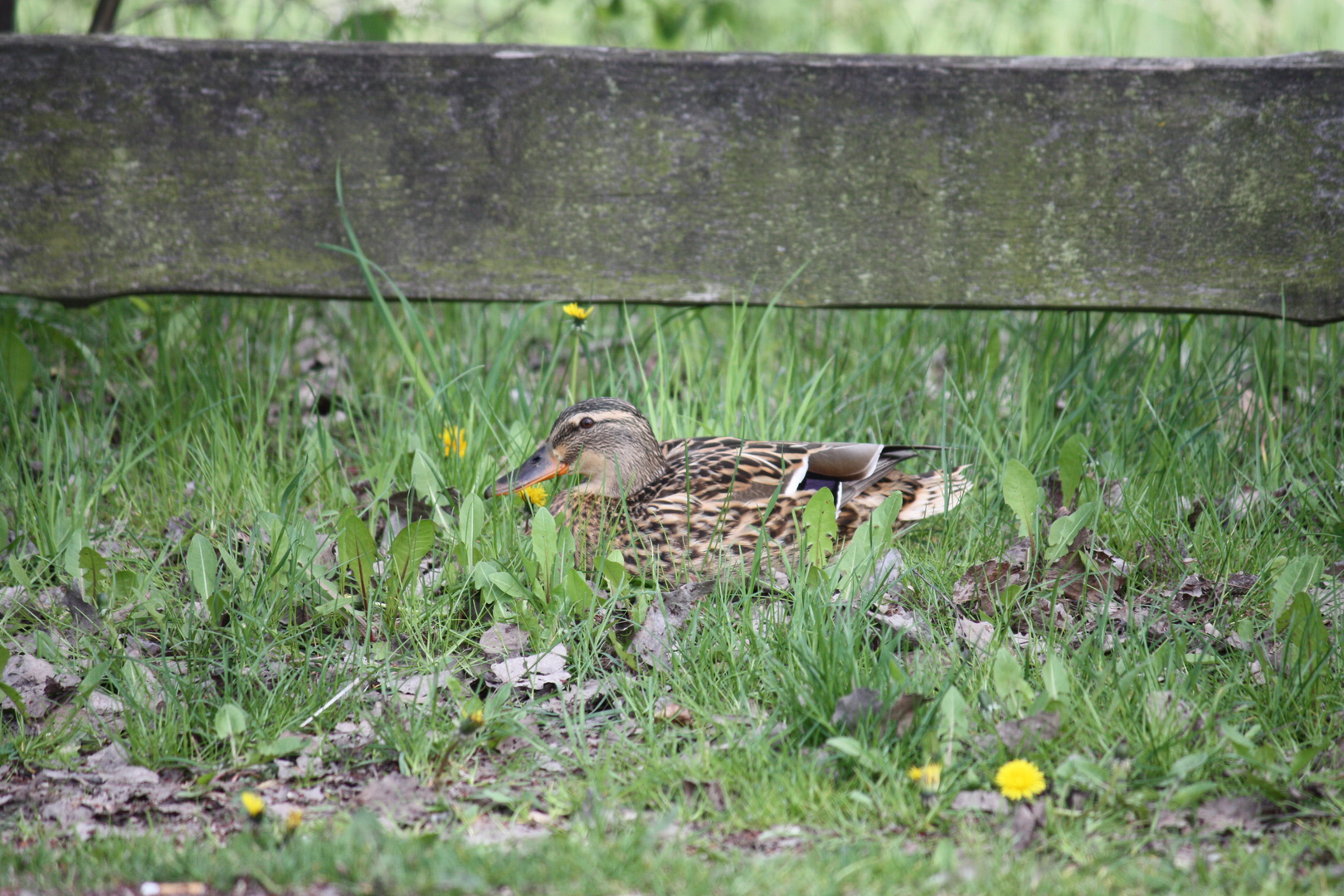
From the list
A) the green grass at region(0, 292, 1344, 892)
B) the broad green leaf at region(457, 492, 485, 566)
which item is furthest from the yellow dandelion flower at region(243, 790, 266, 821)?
the broad green leaf at region(457, 492, 485, 566)

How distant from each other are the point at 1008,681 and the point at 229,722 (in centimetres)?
172

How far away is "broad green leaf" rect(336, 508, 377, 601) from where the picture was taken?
2805 millimetres

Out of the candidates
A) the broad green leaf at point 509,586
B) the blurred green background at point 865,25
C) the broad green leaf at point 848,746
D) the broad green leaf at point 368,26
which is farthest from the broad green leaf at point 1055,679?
the blurred green background at point 865,25

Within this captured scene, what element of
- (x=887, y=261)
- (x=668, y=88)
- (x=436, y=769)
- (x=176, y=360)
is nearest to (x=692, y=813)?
(x=436, y=769)

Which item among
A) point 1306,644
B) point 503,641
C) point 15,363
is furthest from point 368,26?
point 1306,644

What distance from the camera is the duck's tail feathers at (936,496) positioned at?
130 inches

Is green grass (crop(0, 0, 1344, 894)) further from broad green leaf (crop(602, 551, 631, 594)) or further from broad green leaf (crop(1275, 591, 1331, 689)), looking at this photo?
broad green leaf (crop(602, 551, 631, 594))

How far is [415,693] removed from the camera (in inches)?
94.7

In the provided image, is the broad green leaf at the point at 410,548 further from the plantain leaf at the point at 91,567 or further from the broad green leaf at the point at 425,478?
the plantain leaf at the point at 91,567

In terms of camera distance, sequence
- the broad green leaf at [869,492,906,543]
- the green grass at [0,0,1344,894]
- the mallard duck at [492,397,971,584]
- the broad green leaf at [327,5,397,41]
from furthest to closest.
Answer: the broad green leaf at [327,5,397,41] → the mallard duck at [492,397,971,584] → the broad green leaf at [869,492,906,543] → the green grass at [0,0,1344,894]

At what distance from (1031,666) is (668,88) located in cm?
192

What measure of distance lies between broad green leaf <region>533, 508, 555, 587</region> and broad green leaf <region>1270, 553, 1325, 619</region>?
186 centimetres

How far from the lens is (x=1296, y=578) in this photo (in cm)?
272

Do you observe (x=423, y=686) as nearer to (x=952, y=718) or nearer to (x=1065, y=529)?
(x=952, y=718)
